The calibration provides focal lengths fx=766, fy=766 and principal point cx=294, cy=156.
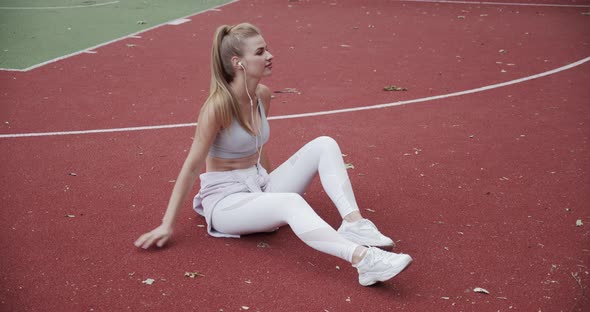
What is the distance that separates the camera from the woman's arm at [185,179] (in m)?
4.32

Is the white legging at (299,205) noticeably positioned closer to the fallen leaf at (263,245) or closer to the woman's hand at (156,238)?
the fallen leaf at (263,245)

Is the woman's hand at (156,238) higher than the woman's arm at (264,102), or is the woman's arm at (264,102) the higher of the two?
the woman's arm at (264,102)

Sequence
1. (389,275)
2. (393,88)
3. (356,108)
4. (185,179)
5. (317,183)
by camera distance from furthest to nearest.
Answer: (393,88) < (356,108) < (317,183) < (185,179) < (389,275)

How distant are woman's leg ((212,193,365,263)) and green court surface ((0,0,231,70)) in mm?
5899

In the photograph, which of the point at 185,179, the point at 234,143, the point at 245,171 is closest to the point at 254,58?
the point at 234,143

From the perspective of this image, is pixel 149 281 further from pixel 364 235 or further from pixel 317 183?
pixel 317 183

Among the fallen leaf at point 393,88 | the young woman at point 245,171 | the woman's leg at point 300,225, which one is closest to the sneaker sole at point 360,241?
the young woman at point 245,171

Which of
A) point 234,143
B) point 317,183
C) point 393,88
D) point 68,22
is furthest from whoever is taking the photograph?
point 68,22

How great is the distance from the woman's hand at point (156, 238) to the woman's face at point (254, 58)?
3.34 ft

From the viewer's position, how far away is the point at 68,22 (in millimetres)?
12781

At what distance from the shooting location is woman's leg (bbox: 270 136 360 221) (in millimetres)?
4332

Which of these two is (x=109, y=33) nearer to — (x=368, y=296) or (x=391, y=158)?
(x=391, y=158)

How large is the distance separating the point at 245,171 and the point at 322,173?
0.48m

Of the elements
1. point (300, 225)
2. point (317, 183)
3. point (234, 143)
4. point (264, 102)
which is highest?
point (264, 102)
